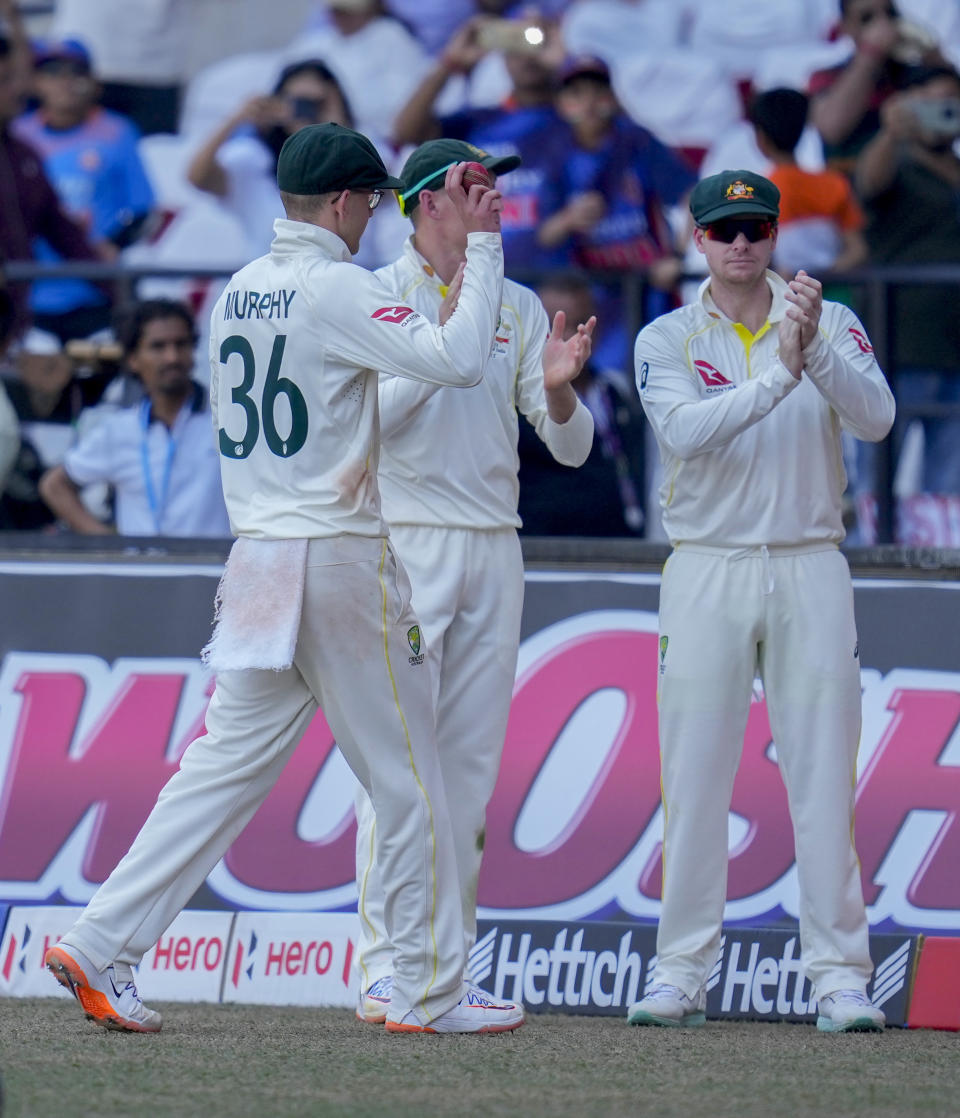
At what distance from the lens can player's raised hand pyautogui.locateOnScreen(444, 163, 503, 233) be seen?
4359 mm

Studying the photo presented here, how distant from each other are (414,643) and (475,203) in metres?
1.10

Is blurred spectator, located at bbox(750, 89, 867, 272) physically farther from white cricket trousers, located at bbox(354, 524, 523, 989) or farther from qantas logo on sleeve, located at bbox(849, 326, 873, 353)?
white cricket trousers, located at bbox(354, 524, 523, 989)

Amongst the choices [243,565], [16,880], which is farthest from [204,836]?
[16,880]

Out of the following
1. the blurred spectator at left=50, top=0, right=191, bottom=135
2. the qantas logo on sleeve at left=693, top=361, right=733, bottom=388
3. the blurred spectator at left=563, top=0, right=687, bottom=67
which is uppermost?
the blurred spectator at left=563, top=0, right=687, bottom=67

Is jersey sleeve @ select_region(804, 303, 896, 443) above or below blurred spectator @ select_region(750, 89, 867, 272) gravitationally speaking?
below

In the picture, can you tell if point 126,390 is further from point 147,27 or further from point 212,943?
point 147,27

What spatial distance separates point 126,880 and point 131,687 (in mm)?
1843

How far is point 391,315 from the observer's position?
162 inches

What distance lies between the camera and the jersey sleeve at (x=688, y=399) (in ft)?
15.0

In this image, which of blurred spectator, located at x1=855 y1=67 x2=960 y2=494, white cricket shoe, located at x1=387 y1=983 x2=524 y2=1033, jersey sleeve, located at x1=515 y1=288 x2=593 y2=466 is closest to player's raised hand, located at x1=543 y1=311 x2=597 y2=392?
jersey sleeve, located at x1=515 y1=288 x2=593 y2=466

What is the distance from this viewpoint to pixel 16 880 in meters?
5.73

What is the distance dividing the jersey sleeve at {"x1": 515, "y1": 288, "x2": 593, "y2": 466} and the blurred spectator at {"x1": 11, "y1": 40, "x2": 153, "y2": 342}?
4.86m

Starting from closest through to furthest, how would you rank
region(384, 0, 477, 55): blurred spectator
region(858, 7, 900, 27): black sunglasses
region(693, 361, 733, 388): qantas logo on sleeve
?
region(693, 361, 733, 388): qantas logo on sleeve < region(858, 7, 900, 27): black sunglasses < region(384, 0, 477, 55): blurred spectator

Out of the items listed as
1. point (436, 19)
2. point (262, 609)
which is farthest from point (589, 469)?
point (436, 19)
